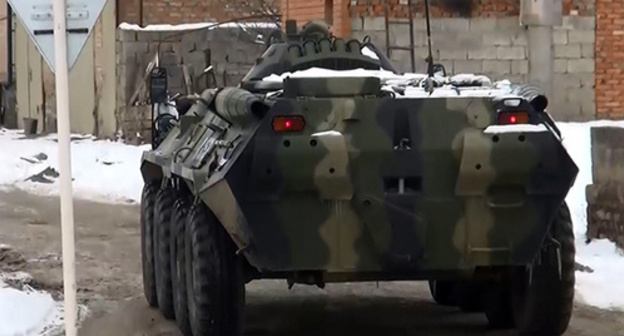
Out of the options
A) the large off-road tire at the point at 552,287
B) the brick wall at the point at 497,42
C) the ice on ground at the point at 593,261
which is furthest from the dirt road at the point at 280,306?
the brick wall at the point at 497,42

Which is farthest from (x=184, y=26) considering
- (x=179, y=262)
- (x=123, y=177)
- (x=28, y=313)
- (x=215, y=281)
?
(x=215, y=281)

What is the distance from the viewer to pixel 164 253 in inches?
395

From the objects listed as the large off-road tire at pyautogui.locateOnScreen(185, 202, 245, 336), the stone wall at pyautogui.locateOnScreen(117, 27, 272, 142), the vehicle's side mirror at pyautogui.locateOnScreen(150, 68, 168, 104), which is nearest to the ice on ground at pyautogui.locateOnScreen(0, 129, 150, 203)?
the stone wall at pyautogui.locateOnScreen(117, 27, 272, 142)

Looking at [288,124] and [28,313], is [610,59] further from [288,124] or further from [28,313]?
[288,124]

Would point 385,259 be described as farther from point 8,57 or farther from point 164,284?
point 8,57

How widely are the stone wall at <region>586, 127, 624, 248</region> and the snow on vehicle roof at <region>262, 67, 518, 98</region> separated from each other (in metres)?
3.97

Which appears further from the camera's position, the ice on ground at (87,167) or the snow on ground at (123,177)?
the ice on ground at (87,167)

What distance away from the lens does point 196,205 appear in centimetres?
846

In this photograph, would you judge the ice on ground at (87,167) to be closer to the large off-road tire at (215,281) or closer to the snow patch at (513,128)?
the large off-road tire at (215,281)

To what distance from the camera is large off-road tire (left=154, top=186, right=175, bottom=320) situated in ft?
32.8

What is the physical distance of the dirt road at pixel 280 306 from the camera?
377 inches

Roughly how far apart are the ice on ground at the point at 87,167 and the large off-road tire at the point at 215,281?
37.4 feet

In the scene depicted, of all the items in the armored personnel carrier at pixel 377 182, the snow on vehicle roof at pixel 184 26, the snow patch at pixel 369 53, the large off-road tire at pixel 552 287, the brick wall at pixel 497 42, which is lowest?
the large off-road tire at pixel 552 287

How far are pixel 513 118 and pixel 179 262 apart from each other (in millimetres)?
2621
